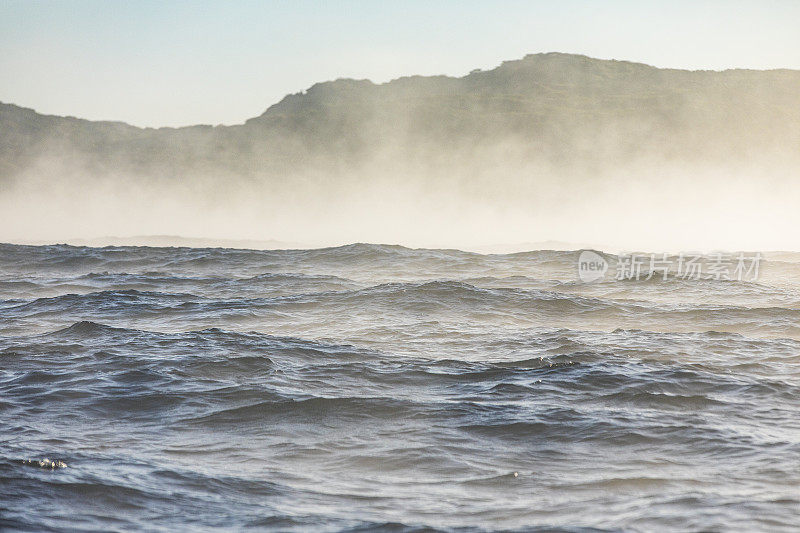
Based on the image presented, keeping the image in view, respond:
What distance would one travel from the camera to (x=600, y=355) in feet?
44.3

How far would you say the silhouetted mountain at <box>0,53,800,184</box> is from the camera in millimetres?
114125

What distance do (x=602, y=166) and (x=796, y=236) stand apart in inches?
1611

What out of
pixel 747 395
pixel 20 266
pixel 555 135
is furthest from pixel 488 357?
pixel 555 135

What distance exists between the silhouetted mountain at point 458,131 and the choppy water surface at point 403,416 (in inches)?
3877

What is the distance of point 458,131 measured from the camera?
4963 inches

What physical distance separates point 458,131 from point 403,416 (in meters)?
118

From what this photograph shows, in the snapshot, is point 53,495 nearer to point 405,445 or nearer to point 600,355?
point 405,445

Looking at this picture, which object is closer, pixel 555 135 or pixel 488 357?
pixel 488 357
